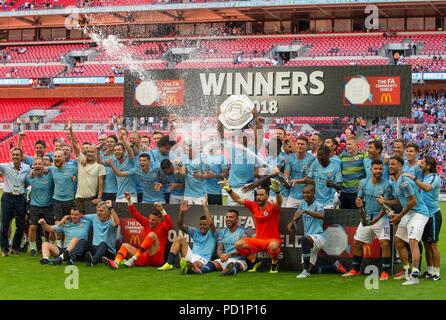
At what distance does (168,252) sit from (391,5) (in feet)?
110

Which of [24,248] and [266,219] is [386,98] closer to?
[266,219]

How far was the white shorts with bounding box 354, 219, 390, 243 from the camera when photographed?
1008 centimetres

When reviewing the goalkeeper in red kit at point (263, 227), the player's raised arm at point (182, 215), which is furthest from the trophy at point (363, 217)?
the player's raised arm at point (182, 215)

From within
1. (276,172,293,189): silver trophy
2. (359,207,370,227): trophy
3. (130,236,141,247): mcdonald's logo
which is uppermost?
(276,172,293,189): silver trophy

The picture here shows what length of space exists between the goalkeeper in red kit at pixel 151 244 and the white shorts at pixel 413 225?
360 centimetres

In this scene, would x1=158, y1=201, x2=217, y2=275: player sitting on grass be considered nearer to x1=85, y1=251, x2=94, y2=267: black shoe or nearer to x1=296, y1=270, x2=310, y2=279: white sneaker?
x1=85, y1=251, x2=94, y2=267: black shoe

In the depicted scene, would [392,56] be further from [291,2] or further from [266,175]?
[266,175]

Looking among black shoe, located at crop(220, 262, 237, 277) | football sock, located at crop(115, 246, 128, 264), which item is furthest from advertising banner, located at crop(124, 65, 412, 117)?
black shoe, located at crop(220, 262, 237, 277)

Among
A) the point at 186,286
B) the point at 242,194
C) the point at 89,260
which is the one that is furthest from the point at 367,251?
the point at 89,260

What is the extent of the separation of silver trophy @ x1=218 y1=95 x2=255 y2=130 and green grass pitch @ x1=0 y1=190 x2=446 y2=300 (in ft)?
9.82

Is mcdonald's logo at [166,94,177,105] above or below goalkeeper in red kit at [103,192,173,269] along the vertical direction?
above

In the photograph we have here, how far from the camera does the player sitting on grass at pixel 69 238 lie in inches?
442

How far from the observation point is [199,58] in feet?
145

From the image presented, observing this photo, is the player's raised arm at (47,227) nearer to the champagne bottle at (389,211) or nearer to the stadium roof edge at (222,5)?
the champagne bottle at (389,211)
